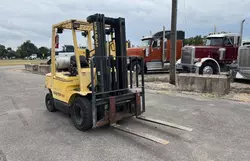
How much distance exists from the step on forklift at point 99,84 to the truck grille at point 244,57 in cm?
761

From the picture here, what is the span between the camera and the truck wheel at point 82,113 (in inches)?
161

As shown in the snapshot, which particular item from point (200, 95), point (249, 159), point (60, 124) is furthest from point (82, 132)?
point (200, 95)

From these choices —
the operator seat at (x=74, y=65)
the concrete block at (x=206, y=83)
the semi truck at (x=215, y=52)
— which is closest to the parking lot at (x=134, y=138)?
the operator seat at (x=74, y=65)

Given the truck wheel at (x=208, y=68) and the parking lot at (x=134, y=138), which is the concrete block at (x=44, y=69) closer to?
the parking lot at (x=134, y=138)

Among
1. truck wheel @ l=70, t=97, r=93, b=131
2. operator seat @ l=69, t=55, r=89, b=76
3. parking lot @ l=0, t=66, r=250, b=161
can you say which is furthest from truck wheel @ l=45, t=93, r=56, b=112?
truck wheel @ l=70, t=97, r=93, b=131

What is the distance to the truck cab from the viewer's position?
11867 mm

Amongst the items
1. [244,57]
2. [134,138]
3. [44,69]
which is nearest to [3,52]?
[44,69]

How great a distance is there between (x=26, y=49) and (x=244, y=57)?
105363mm

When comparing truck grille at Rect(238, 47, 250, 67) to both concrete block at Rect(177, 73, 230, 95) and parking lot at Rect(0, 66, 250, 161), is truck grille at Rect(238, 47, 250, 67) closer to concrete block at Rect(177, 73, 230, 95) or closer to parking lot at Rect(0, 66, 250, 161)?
concrete block at Rect(177, 73, 230, 95)

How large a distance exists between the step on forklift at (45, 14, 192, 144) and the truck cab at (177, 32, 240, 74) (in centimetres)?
818

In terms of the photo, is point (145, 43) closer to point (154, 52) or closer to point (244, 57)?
point (154, 52)

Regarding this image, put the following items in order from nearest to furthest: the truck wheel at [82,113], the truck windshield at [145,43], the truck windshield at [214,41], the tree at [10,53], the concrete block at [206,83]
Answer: the truck wheel at [82,113] < the concrete block at [206,83] < the truck windshield at [214,41] < the truck windshield at [145,43] < the tree at [10,53]

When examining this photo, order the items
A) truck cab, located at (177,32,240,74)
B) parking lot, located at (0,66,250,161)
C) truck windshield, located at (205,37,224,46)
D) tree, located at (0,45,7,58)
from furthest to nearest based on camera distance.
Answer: tree, located at (0,45,7,58)
truck windshield, located at (205,37,224,46)
truck cab, located at (177,32,240,74)
parking lot, located at (0,66,250,161)

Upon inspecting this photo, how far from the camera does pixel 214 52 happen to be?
12.6 m
